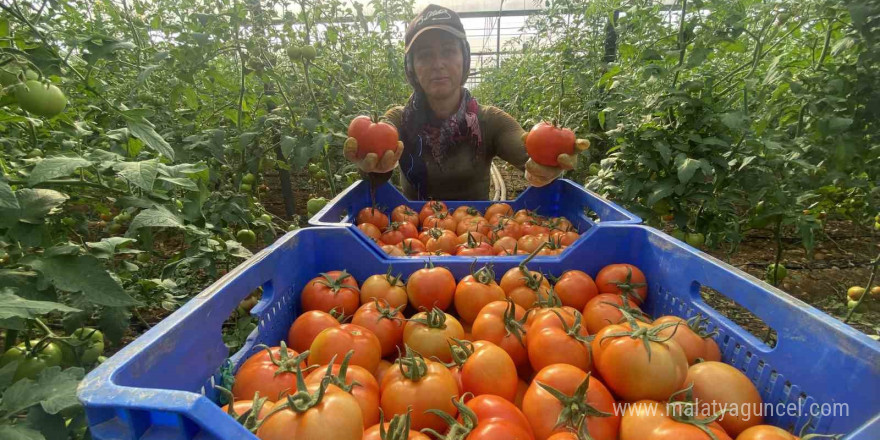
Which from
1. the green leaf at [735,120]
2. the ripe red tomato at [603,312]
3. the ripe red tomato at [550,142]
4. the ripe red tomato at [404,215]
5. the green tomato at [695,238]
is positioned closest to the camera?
the ripe red tomato at [603,312]

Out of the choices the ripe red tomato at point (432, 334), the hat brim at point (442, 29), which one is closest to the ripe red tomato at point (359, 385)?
the ripe red tomato at point (432, 334)

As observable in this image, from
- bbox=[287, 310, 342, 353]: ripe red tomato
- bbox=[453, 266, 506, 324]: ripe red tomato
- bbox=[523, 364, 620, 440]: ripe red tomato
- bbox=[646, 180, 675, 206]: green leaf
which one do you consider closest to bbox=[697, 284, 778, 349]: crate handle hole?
bbox=[646, 180, 675, 206]: green leaf

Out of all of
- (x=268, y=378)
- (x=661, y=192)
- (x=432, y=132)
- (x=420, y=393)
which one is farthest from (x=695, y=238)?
(x=268, y=378)

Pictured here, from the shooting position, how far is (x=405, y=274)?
1.48 metres

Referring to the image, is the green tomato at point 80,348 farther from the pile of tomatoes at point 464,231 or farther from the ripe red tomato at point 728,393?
the ripe red tomato at point 728,393

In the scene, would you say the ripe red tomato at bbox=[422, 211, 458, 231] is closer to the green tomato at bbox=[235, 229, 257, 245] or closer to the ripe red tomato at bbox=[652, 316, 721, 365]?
the green tomato at bbox=[235, 229, 257, 245]

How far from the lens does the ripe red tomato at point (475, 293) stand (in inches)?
51.1

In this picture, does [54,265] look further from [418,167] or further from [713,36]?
[713,36]

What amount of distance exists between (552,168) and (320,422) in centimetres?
162

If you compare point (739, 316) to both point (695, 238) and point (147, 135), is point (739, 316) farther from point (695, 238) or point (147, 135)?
point (147, 135)

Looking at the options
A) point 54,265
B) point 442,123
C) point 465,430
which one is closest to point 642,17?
point 442,123

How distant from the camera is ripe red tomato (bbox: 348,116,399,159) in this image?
1983 mm

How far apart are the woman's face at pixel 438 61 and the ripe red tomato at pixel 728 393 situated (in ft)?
6.93

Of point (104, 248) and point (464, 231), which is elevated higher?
point (104, 248)
